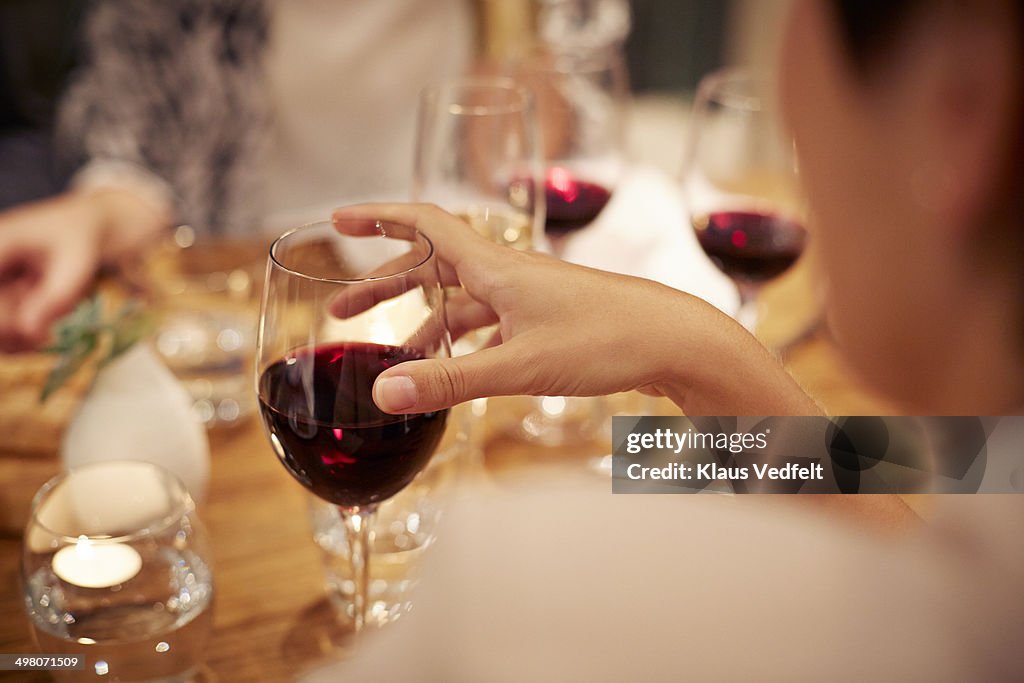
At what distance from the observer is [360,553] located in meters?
0.60

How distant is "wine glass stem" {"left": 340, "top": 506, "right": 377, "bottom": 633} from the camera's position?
1.95 ft

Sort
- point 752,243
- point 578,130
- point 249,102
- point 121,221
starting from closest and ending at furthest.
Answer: point 752,243 → point 578,130 → point 121,221 → point 249,102

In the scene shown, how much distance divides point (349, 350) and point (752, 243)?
44 cm

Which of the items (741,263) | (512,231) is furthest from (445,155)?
(741,263)

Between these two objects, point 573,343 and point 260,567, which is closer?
point 573,343

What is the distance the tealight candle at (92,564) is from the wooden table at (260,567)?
0.09m

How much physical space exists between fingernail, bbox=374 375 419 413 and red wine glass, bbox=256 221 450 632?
0.11 ft

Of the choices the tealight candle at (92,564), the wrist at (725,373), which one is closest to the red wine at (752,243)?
the wrist at (725,373)

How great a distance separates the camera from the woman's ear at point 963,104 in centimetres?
36

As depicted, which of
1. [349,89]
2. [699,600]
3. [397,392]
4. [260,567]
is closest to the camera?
[699,600]

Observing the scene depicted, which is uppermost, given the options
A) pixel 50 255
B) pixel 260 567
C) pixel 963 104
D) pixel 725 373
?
pixel 963 104

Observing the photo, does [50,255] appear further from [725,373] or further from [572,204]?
[725,373]

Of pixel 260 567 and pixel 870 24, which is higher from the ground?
pixel 870 24

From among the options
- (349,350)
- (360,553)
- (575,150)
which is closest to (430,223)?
(349,350)
